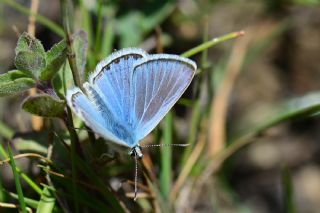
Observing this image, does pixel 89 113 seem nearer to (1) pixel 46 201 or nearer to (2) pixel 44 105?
(2) pixel 44 105

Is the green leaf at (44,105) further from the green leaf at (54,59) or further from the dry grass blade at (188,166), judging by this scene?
the dry grass blade at (188,166)

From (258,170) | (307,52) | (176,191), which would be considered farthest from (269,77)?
(176,191)

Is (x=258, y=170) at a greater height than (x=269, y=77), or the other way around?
(x=269, y=77)

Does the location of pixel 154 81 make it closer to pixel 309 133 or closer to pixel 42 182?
pixel 42 182

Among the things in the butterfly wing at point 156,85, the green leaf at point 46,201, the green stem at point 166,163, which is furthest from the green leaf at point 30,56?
the green stem at point 166,163

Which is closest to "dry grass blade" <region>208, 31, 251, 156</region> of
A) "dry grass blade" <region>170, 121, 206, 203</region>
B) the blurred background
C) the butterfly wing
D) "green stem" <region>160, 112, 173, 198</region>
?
the blurred background

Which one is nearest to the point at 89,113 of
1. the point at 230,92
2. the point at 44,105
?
the point at 44,105
